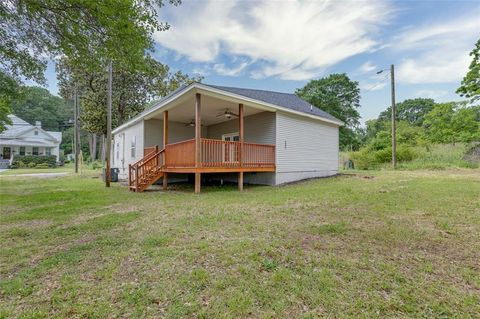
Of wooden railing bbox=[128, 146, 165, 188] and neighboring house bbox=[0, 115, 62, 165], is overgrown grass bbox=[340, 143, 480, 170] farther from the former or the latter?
Answer: neighboring house bbox=[0, 115, 62, 165]

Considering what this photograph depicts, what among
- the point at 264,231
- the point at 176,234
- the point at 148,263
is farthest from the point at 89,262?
the point at 264,231

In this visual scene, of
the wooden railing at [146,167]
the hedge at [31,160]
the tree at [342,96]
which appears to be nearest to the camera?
the wooden railing at [146,167]

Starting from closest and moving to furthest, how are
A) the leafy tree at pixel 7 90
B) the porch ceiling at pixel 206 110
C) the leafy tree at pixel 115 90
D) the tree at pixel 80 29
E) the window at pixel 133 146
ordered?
the tree at pixel 80 29 → the porch ceiling at pixel 206 110 → the leafy tree at pixel 7 90 → the window at pixel 133 146 → the leafy tree at pixel 115 90

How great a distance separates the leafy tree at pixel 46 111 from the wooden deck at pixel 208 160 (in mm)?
50077

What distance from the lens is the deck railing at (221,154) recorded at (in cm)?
896

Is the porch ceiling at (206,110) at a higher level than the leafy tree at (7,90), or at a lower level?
lower

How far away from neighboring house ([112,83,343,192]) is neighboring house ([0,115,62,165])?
91.8ft

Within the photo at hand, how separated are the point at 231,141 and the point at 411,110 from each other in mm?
48335

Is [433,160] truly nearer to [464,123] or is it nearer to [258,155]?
[464,123]

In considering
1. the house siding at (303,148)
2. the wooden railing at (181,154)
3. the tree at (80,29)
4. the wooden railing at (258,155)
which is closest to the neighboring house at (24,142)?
the tree at (80,29)

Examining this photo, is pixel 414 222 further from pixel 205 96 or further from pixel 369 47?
pixel 369 47

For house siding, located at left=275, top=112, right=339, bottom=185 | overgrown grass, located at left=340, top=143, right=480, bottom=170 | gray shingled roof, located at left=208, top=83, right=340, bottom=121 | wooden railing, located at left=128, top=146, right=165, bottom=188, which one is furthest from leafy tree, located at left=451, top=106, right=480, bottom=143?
wooden railing, located at left=128, top=146, right=165, bottom=188

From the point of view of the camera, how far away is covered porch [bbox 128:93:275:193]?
350 inches

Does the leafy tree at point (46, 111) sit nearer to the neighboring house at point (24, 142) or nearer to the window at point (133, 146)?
the neighboring house at point (24, 142)
